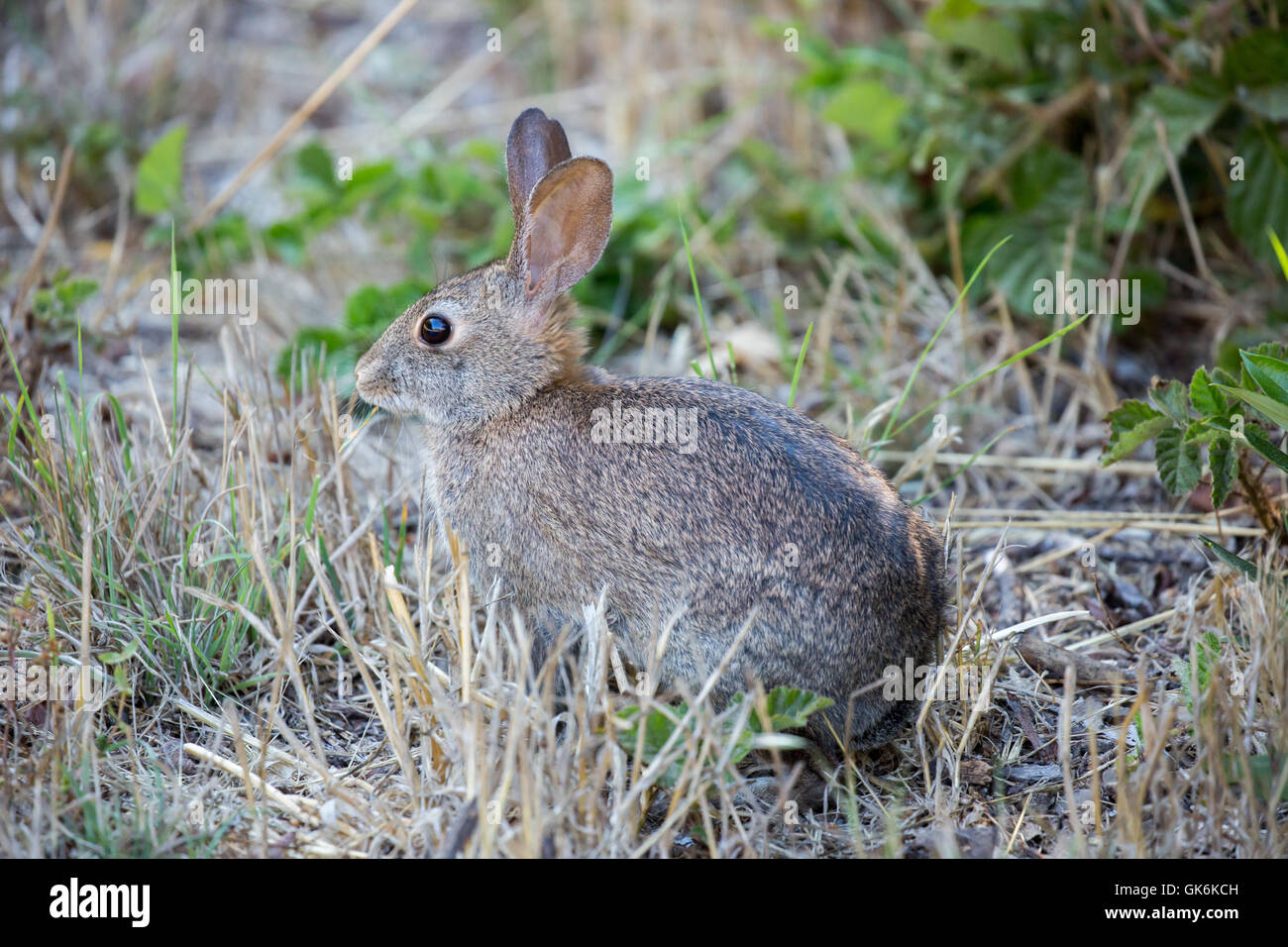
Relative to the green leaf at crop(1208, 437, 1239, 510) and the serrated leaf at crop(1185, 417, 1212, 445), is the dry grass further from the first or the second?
the serrated leaf at crop(1185, 417, 1212, 445)

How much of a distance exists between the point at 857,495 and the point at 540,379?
4.19 feet

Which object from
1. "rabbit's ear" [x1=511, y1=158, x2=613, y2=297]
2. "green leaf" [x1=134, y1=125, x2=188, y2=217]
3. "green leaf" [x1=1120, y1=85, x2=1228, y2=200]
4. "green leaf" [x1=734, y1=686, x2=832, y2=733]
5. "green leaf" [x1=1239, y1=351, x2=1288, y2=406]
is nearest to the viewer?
"green leaf" [x1=734, y1=686, x2=832, y2=733]

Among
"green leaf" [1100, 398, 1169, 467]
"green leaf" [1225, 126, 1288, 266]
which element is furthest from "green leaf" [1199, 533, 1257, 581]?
"green leaf" [1225, 126, 1288, 266]

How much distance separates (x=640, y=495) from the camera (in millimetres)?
3805

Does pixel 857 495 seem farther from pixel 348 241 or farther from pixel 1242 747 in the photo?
pixel 348 241

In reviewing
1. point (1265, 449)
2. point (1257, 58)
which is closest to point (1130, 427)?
point (1265, 449)

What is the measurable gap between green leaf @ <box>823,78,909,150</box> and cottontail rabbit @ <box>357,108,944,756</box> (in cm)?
239

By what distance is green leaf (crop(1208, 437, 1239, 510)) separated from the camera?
12.8ft

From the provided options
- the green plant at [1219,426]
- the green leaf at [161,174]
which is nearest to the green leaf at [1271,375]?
the green plant at [1219,426]

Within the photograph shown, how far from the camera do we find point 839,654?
142 inches

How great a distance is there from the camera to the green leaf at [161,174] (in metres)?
6.67

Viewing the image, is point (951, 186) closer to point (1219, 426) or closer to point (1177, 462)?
point (1177, 462)

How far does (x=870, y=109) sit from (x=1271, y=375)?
3.12 metres
